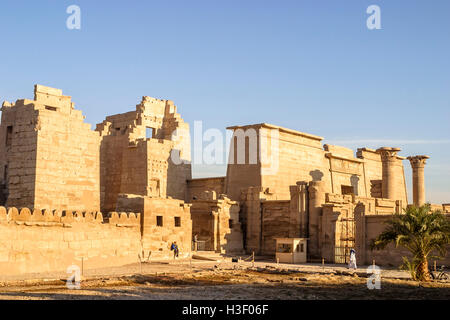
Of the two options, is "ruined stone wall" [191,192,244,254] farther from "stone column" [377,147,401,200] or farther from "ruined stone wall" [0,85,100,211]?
"stone column" [377,147,401,200]

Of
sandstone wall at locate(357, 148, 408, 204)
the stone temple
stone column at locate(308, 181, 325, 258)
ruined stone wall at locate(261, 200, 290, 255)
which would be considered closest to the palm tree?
the stone temple

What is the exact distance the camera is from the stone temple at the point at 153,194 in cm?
2141

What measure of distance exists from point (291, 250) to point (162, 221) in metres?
6.29

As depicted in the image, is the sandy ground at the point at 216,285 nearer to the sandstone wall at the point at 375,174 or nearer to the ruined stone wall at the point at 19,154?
the ruined stone wall at the point at 19,154

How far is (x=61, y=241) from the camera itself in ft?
66.9

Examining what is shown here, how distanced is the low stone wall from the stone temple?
0.04 m

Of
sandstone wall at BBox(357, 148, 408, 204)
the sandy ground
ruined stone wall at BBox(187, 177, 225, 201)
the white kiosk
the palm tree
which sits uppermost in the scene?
sandstone wall at BBox(357, 148, 408, 204)

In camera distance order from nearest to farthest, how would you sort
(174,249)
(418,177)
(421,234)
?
1. (421,234)
2. (174,249)
3. (418,177)

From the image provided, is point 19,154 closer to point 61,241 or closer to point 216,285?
point 61,241

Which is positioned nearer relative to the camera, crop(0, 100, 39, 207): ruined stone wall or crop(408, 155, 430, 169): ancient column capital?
crop(0, 100, 39, 207): ruined stone wall

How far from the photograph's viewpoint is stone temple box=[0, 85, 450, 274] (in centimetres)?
2141

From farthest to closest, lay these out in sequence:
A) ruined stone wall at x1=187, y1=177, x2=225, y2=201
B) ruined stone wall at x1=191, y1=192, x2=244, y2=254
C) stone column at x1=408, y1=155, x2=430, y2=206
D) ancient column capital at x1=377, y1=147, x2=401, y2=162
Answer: stone column at x1=408, y1=155, x2=430, y2=206 < ancient column capital at x1=377, y1=147, x2=401, y2=162 < ruined stone wall at x1=187, y1=177, x2=225, y2=201 < ruined stone wall at x1=191, y1=192, x2=244, y2=254

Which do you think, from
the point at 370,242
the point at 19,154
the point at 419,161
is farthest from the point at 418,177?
the point at 19,154

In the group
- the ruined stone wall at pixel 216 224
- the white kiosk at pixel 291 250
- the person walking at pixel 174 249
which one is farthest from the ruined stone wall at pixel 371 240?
the person walking at pixel 174 249
